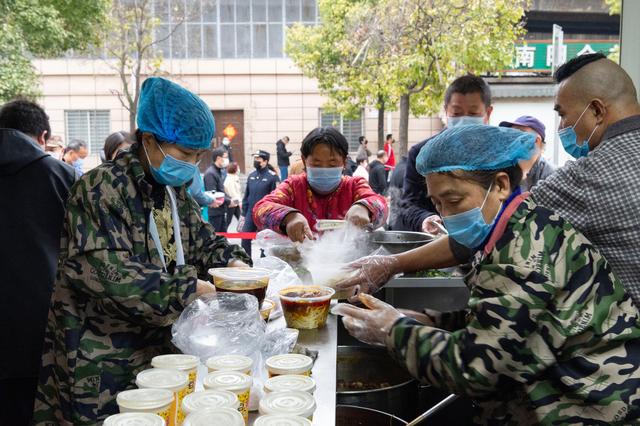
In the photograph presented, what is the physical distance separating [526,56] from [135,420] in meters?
16.1

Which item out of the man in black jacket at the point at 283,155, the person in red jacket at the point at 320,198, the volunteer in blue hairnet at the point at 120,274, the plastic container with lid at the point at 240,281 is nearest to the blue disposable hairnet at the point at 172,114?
the volunteer in blue hairnet at the point at 120,274

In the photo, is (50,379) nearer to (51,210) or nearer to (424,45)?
(51,210)

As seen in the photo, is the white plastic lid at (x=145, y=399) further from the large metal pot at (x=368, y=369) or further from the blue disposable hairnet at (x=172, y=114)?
the large metal pot at (x=368, y=369)

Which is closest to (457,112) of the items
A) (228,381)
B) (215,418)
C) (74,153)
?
(228,381)

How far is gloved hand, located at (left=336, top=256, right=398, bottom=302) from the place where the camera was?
263 cm

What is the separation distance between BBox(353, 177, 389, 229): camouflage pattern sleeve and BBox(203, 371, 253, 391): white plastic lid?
78.7 inches

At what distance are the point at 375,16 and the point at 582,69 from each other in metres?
10.6

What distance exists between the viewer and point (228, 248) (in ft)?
8.50

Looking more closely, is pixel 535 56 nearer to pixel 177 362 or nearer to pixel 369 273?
pixel 369 273

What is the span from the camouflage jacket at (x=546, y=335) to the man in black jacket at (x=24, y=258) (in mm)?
2409

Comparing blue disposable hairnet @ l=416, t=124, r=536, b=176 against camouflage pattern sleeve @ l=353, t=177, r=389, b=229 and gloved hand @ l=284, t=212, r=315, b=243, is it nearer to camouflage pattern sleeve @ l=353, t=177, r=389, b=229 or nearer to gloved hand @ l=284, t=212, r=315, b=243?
gloved hand @ l=284, t=212, r=315, b=243

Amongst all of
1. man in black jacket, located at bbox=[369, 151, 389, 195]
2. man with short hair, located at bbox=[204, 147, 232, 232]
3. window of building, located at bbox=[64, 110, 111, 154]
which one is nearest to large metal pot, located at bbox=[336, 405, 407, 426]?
man with short hair, located at bbox=[204, 147, 232, 232]

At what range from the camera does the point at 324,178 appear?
3.54m

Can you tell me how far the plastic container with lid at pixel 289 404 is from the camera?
139cm
